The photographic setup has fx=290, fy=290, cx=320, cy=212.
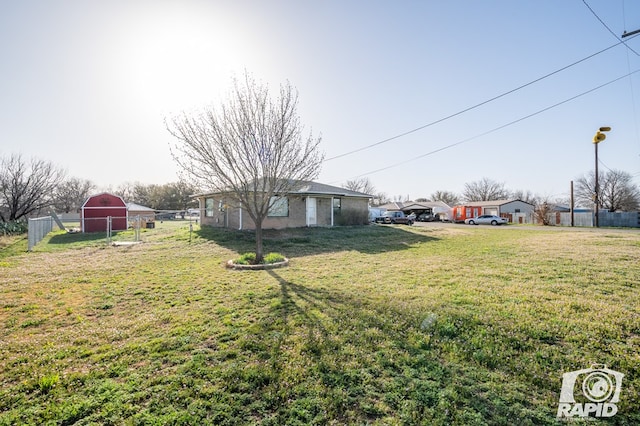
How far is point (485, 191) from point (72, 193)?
84555 millimetres

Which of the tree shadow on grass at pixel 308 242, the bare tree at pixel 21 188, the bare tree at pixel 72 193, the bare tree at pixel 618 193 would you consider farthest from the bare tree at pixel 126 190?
the bare tree at pixel 618 193

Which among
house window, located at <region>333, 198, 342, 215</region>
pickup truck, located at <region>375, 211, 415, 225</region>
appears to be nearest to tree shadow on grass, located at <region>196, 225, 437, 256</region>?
house window, located at <region>333, 198, 342, 215</region>

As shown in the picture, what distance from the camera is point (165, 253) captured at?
11102 mm

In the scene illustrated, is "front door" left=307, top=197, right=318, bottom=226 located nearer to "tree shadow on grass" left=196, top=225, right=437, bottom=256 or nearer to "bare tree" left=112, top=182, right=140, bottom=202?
"tree shadow on grass" left=196, top=225, right=437, bottom=256

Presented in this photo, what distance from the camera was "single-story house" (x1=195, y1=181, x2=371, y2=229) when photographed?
1678 cm

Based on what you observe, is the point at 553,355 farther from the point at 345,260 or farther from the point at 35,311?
the point at 35,311

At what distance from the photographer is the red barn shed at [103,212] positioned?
2130 centimetres

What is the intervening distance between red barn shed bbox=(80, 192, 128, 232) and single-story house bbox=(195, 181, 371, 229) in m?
6.47

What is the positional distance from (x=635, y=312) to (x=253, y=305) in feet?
19.6

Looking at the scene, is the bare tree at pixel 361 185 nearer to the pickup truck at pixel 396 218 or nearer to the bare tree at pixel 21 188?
the pickup truck at pixel 396 218

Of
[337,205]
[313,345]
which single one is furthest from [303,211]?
[313,345]

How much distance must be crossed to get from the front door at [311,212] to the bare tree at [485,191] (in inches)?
2384

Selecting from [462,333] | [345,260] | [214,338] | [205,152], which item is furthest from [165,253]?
[462,333]

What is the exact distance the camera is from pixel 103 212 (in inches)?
851
